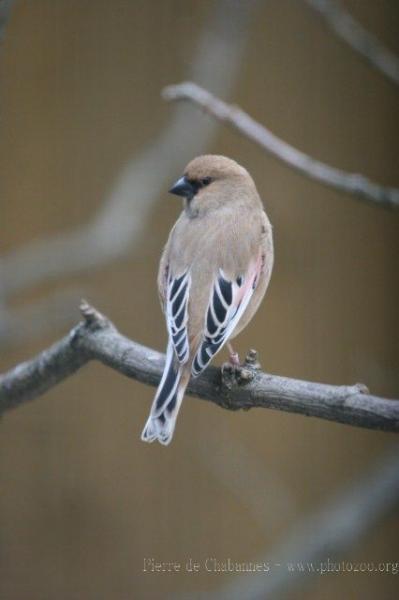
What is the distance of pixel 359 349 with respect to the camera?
4723 mm

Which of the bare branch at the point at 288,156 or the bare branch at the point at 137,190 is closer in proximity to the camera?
the bare branch at the point at 288,156

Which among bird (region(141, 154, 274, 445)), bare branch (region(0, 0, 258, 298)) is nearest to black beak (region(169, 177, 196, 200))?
bird (region(141, 154, 274, 445))

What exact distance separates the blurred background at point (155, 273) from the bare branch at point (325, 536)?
14cm

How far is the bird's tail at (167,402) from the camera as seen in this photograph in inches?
103

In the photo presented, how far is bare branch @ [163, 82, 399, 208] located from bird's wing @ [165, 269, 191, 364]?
0.53m

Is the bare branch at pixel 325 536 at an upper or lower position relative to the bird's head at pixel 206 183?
lower

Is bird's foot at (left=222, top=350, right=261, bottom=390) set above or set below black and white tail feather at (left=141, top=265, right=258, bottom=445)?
below

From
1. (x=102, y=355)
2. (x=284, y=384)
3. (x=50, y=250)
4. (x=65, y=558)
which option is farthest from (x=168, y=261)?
(x=65, y=558)

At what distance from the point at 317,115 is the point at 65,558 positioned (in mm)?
2535

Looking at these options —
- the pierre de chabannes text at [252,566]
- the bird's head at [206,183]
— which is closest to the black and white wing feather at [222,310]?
the bird's head at [206,183]

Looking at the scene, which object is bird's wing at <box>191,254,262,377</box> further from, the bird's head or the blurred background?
the blurred background

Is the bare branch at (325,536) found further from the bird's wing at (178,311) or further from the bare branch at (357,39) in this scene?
the bare branch at (357,39)

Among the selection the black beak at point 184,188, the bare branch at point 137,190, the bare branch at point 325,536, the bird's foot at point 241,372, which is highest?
the bare branch at point 137,190

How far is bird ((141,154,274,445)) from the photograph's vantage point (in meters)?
2.71
